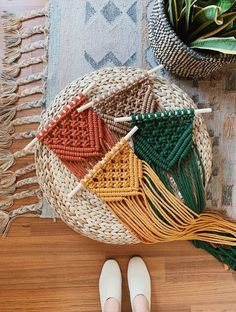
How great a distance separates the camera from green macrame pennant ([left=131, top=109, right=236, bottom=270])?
93 centimetres

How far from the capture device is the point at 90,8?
1241mm

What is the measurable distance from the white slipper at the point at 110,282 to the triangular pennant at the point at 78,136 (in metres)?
0.36

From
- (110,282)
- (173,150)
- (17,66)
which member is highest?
(17,66)

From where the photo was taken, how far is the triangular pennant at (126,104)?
94 centimetres

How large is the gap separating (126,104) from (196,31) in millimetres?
241

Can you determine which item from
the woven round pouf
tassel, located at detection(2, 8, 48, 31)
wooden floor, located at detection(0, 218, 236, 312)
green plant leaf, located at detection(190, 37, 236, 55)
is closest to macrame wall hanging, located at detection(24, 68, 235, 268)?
the woven round pouf

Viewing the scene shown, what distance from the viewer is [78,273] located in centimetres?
122

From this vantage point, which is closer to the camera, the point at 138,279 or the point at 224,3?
the point at 224,3

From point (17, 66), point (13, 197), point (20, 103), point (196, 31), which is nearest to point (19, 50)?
point (17, 66)

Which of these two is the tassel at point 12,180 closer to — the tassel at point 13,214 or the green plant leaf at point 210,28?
the tassel at point 13,214

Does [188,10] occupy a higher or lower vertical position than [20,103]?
higher

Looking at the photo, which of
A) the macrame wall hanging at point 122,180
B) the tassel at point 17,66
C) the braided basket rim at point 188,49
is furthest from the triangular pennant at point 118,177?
the tassel at point 17,66

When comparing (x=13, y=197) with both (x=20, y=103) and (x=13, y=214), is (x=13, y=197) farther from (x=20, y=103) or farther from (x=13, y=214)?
(x=20, y=103)

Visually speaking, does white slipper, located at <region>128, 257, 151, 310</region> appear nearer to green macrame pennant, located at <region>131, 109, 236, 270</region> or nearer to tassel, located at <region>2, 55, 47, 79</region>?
green macrame pennant, located at <region>131, 109, 236, 270</region>
